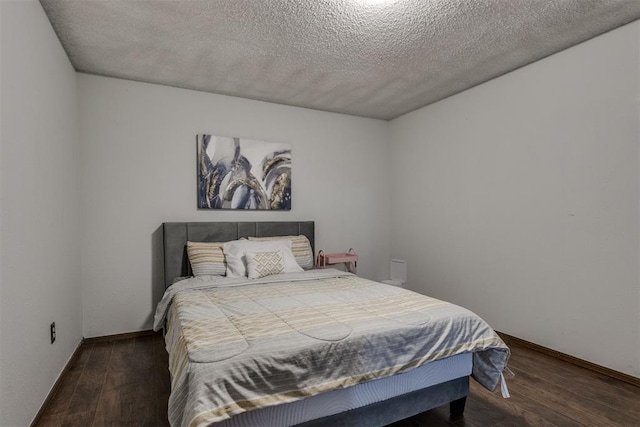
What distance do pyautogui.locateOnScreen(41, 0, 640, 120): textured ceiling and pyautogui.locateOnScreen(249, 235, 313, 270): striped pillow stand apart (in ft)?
5.18

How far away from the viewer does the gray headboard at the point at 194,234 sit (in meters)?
3.28

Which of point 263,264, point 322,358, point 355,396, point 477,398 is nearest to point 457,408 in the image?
point 477,398

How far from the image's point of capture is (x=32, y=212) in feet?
6.16

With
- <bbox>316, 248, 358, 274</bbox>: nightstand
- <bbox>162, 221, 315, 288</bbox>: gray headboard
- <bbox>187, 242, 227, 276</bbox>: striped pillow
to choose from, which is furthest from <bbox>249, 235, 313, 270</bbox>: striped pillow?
<bbox>187, 242, 227, 276</bbox>: striped pillow

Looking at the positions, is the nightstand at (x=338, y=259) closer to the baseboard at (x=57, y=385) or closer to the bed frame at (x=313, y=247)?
the bed frame at (x=313, y=247)

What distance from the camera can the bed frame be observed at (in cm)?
166

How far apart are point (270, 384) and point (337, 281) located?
1.56 metres

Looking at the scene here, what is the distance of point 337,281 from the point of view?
294 centimetres

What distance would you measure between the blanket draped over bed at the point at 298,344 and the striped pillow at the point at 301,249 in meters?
1.14

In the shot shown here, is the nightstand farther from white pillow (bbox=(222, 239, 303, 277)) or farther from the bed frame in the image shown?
white pillow (bbox=(222, 239, 303, 277))

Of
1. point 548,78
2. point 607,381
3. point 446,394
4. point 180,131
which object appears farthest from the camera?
point 180,131

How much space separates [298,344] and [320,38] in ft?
6.94

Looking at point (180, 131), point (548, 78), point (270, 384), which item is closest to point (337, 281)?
point (270, 384)

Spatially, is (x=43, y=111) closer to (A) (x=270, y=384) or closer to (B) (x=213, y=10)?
(B) (x=213, y=10)
